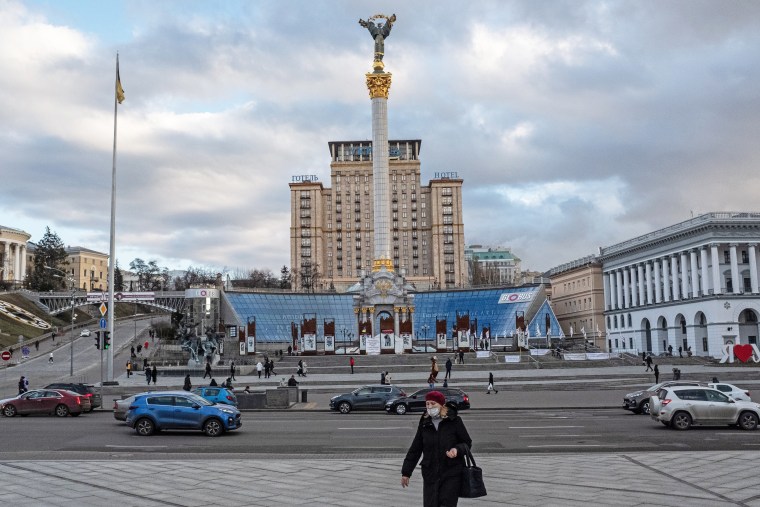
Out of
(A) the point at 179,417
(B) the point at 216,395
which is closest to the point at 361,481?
(A) the point at 179,417

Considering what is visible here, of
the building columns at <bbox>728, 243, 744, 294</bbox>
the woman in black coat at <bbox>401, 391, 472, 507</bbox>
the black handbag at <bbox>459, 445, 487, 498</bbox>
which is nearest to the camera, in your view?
the black handbag at <bbox>459, 445, 487, 498</bbox>

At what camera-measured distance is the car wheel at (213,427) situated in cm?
2411

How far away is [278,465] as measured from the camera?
16.7 m

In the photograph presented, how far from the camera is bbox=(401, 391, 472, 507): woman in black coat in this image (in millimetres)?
8453

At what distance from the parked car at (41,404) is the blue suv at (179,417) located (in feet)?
30.7

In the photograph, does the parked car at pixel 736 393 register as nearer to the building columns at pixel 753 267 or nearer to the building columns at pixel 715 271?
the building columns at pixel 715 271

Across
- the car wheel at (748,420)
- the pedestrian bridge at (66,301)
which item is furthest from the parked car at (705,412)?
the pedestrian bridge at (66,301)

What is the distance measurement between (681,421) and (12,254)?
154042 millimetres

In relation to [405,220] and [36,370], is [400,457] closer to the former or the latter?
[36,370]

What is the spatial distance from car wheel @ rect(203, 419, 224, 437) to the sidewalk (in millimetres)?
5891

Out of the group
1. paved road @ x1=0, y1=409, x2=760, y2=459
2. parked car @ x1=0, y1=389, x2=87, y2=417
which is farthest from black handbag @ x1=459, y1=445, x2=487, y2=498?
parked car @ x1=0, y1=389, x2=87, y2=417

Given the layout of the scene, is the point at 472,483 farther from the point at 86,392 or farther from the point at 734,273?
the point at 734,273

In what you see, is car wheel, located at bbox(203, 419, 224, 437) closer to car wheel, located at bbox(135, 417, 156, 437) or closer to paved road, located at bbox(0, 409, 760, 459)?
paved road, located at bbox(0, 409, 760, 459)

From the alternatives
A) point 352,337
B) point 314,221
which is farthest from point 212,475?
point 314,221
